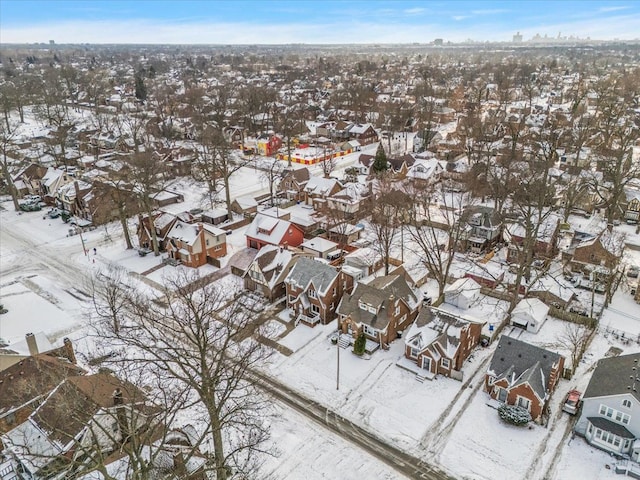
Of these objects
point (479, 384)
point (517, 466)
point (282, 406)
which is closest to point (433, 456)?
point (517, 466)

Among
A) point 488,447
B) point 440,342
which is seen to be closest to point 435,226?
point 440,342

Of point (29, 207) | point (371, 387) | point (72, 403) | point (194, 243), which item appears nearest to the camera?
point (72, 403)

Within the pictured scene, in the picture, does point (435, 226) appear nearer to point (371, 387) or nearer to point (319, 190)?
point (319, 190)

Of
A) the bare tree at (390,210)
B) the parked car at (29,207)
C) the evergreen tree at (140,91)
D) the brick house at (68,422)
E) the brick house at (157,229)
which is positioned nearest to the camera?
the brick house at (68,422)

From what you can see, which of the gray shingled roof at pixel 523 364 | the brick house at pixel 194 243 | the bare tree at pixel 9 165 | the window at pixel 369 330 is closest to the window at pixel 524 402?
the gray shingled roof at pixel 523 364

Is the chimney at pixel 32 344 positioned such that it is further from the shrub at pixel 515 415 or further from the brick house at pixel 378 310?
the shrub at pixel 515 415

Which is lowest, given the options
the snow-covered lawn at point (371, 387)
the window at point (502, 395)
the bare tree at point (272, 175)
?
the snow-covered lawn at point (371, 387)

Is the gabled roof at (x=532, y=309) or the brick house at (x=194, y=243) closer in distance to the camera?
the gabled roof at (x=532, y=309)
